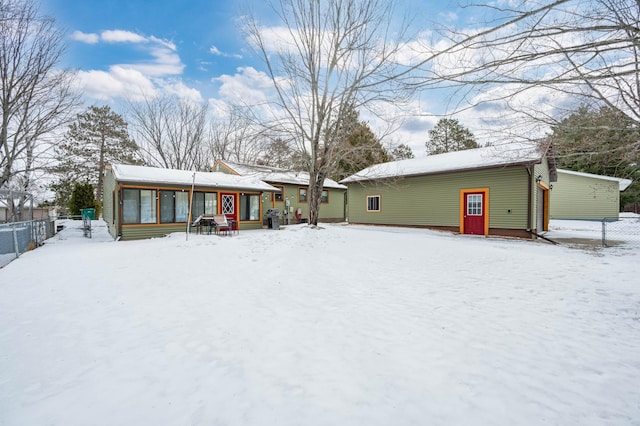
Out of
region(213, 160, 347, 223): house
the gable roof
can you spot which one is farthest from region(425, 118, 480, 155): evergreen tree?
the gable roof

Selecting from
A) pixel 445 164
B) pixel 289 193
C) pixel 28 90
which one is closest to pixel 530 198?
pixel 445 164

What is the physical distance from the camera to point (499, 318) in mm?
3703

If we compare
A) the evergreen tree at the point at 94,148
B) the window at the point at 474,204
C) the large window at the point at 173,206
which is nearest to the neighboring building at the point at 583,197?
the window at the point at 474,204

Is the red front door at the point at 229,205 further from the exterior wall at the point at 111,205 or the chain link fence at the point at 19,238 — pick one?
the chain link fence at the point at 19,238

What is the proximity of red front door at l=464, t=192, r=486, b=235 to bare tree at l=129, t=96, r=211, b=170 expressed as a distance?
74.2 ft

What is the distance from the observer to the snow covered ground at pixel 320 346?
2.08 metres

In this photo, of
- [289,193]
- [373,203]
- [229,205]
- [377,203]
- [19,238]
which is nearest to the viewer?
[19,238]

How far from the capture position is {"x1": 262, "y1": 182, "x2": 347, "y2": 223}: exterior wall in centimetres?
1759

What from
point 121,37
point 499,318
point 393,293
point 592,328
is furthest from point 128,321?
point 121,37

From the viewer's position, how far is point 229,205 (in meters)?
14.3

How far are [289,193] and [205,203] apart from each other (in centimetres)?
648

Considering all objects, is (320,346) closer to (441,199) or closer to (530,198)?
(530,198)

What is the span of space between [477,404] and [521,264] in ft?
18.9

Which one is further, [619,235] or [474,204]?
[474,204]
